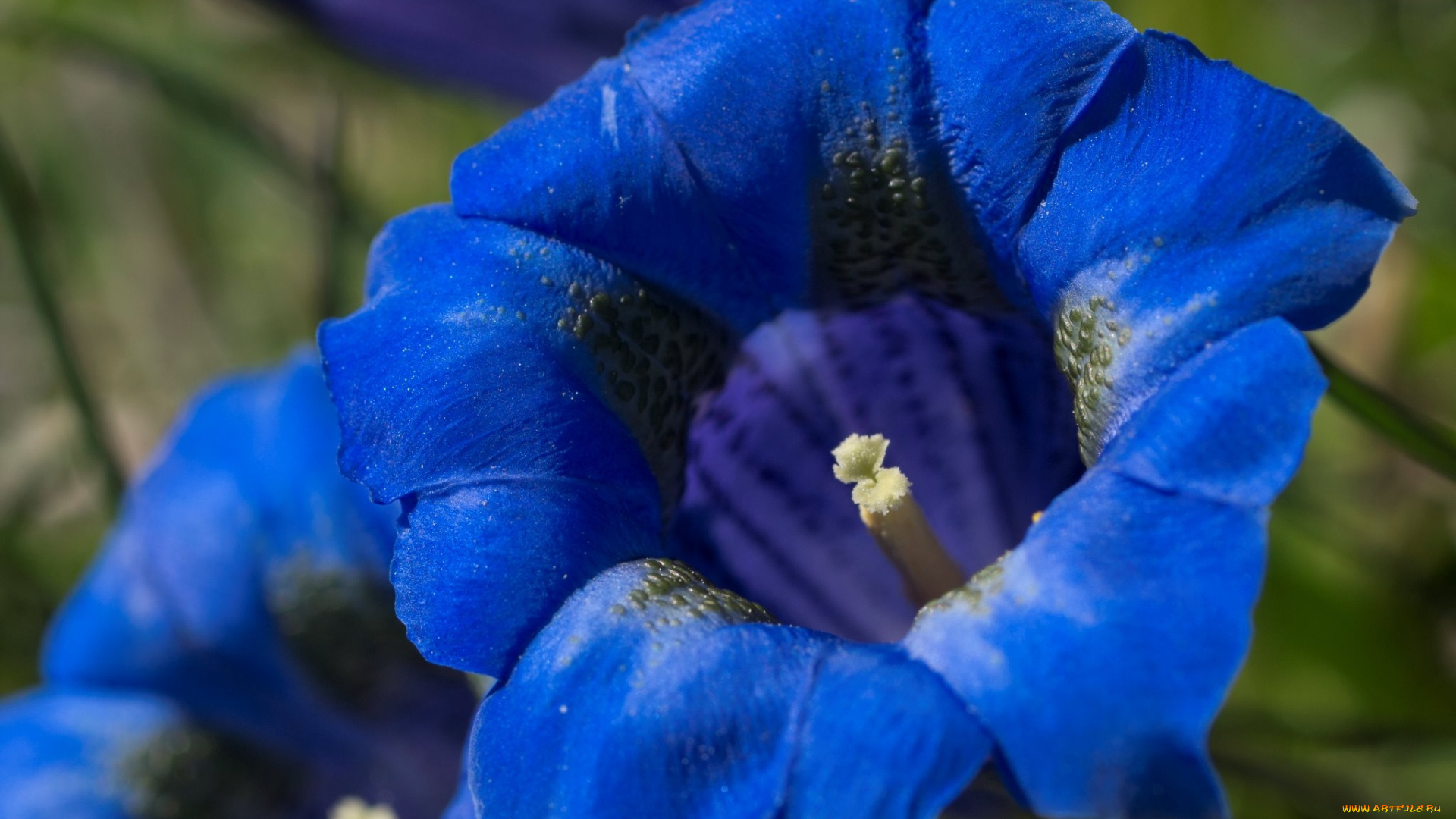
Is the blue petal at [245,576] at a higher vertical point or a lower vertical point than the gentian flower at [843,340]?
lower

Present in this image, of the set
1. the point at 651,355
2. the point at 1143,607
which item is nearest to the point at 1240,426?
the point at 1143,607

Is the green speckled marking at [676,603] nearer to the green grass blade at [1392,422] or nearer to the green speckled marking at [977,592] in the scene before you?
the green speckled marking at [977,592]

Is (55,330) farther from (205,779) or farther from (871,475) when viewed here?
(871,475)

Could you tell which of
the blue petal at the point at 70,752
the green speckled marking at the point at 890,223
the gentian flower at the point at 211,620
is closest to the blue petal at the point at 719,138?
the green speckled marking at the point at 890,223

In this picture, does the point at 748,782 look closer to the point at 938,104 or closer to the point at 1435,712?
the point at 938,104

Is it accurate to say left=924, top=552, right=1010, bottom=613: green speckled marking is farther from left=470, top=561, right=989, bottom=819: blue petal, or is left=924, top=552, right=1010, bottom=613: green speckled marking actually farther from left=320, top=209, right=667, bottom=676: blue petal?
left=320, top=209, right=667, bottom=676: blue petal

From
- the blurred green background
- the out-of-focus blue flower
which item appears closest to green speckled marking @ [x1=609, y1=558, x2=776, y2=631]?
the blurred green background
